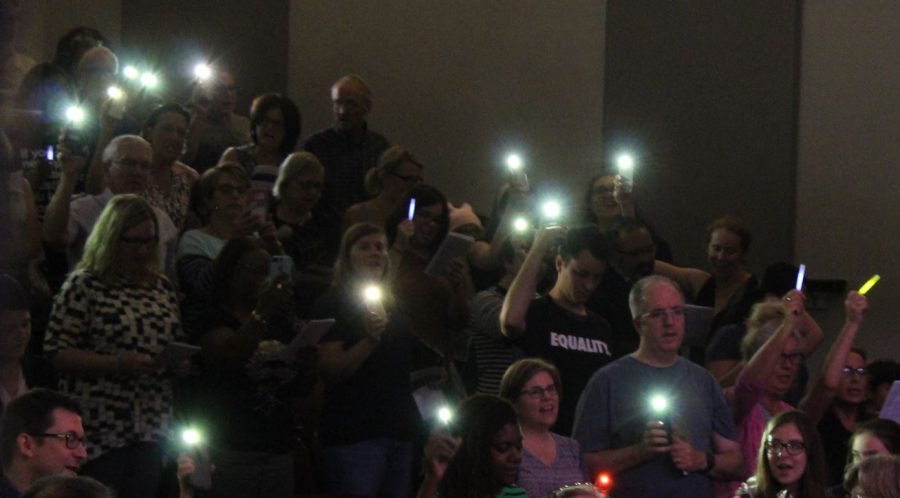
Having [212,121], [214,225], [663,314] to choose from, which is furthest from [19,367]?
[212,121]

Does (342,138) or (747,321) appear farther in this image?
(342,138)

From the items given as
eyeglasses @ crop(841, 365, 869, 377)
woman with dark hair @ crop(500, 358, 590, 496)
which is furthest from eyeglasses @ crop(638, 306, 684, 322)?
eyeglasses @ crop(841, 365, 869, 377)

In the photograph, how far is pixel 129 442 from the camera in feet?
16.0

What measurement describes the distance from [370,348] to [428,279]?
0.80m

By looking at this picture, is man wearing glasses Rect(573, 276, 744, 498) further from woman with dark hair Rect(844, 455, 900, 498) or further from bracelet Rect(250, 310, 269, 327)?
bracelet Rect(250, 310, 269, 327)

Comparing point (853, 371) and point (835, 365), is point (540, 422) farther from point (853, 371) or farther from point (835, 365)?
point (853, 371)

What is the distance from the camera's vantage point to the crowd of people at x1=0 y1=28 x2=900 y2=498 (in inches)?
191

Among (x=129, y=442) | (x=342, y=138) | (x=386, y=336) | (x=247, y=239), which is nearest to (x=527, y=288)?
(x=386, y=336)

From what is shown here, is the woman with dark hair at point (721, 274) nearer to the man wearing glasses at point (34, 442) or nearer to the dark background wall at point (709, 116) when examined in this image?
the dark background wall at point (709, 116)

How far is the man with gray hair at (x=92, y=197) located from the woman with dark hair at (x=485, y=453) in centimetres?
181

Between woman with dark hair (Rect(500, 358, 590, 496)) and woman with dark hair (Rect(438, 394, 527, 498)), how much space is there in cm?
29

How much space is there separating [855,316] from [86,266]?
3174 mm

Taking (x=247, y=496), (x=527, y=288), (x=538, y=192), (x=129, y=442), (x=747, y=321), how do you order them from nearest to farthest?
(x=129, y=442), (x=247, y=496), (x=527, y=288), (x=747, y=321), (x=538, y=192)

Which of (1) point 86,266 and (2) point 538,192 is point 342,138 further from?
(1) point 86,266
